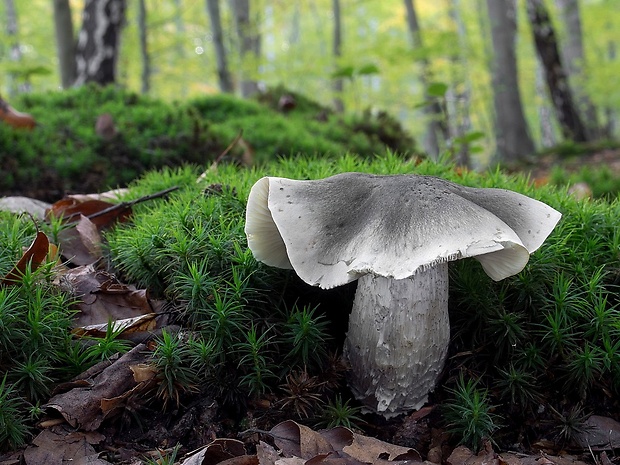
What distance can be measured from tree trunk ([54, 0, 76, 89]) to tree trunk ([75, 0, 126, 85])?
0.70 m

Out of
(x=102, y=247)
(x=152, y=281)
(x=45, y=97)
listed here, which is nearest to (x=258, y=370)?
(x=152, y=281)

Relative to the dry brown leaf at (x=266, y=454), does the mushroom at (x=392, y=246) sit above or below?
above

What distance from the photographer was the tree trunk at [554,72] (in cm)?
984

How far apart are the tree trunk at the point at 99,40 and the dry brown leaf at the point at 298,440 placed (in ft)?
23.7

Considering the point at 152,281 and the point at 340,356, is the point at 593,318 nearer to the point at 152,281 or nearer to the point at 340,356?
the point at 340,356

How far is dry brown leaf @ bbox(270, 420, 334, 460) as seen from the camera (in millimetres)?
1903

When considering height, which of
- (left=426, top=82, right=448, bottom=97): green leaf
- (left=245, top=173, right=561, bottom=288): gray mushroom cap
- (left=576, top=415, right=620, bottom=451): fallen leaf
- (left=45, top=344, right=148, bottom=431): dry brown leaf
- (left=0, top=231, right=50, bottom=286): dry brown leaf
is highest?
(left=426, top=82, right=448, bottom=97): green leaf

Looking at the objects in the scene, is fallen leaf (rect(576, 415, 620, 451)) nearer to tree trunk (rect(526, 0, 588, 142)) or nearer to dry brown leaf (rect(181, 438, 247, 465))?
dry brown leaf (rect(181, 438, 247, 465))

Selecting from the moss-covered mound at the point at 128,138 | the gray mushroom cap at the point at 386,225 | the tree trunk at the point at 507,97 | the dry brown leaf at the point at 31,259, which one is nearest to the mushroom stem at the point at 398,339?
the gray mushroom cap at the point at 386,225

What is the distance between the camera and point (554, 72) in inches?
398

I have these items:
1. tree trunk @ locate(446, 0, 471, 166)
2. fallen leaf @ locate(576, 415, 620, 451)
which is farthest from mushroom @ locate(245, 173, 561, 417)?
tree trunk @ locate(446, 0, 471, 166)

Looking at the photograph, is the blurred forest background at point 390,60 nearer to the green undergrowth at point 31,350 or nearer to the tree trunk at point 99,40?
the tree trunk at point 99,40

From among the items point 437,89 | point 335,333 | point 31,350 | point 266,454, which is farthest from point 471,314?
point 437,89

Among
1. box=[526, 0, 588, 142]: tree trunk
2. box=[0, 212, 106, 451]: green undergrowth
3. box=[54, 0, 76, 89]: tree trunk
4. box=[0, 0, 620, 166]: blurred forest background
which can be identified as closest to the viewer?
box=[0, 212, 106, 451]: green undergrowth
